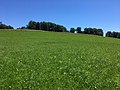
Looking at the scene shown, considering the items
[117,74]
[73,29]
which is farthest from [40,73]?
[73,29]

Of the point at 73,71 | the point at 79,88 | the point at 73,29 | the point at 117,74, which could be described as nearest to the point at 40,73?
the point at 73,71

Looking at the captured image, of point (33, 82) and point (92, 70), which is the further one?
point (92, 70)

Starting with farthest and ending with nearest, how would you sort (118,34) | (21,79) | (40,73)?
(118,34) < (40,73) < (21,79)

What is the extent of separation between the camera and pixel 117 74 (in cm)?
1574

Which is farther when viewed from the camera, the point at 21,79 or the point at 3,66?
the point at 3,66

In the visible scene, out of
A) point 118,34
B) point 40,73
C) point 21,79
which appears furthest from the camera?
point 118,34

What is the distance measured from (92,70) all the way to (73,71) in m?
1.66

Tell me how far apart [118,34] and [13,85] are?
6097 inches

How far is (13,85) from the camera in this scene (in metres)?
12.5

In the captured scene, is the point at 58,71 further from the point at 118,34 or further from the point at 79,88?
the point at 118,34

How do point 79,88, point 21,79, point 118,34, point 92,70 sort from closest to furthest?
point 79,88, point 21,79, point 92,70, point 118,34

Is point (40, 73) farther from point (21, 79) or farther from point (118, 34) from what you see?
point (118, 34)

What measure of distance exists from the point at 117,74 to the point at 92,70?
193cm

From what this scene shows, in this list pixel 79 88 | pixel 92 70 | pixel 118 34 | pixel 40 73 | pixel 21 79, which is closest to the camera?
pixel 79 88
